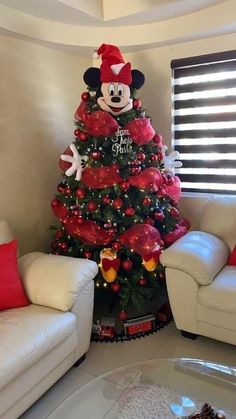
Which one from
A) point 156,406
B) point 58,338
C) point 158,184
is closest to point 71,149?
point 158,184

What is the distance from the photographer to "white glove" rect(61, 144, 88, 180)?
7.84ft

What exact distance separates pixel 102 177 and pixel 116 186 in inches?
4.7

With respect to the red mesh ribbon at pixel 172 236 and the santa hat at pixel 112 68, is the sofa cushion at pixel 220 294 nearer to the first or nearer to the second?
the red mesh ribbon at pixel 172 236

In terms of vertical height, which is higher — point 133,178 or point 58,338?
point 133,178

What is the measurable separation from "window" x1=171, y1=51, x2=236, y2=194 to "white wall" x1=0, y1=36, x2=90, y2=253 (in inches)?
38.9

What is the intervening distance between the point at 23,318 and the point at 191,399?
3.09 ft

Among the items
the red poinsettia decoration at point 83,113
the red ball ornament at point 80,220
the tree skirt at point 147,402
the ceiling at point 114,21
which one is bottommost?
the tree skirt at point 147,402

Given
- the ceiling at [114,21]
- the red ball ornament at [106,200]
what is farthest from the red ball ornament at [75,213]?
the ceiling at [114,21]

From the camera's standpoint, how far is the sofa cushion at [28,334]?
153cm

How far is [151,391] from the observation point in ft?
4.93

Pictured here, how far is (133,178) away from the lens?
235cm

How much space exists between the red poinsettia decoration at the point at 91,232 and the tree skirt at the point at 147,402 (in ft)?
3.48

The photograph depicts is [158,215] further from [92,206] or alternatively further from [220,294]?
[220,294]

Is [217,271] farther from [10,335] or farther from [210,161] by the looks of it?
[10,335]
